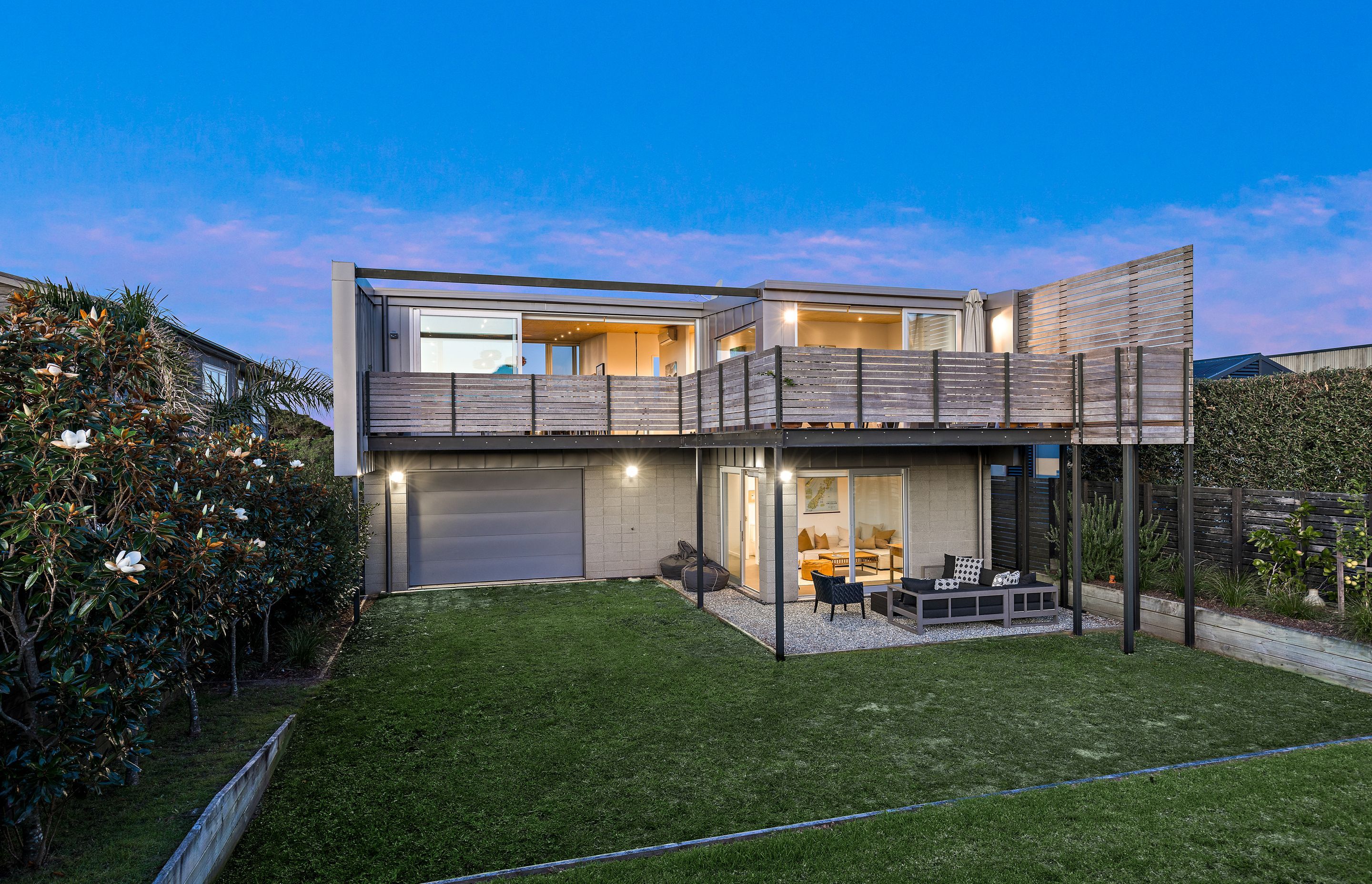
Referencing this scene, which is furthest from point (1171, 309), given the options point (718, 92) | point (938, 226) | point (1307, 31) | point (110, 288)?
point (938, 226)

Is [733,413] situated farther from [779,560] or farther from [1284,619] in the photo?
[1284,619]

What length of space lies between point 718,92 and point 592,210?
27.8 meters

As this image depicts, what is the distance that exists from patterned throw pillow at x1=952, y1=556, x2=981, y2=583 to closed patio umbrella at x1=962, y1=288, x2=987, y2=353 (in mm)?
4264

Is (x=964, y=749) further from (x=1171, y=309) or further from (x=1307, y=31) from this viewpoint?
(x=1307, y=31)

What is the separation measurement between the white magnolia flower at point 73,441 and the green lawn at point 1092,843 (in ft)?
11.6

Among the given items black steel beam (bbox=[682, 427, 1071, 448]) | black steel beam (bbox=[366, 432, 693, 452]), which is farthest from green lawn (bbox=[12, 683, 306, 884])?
black steel beam (bbox=[682, 427, 1071, 448])

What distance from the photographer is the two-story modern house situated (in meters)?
10.2

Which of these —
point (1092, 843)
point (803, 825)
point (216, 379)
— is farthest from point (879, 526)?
point (216, 379)

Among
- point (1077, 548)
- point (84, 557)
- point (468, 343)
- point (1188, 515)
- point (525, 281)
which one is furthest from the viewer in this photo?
point (468, 343)

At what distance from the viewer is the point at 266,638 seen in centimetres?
876

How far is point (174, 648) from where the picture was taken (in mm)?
4812

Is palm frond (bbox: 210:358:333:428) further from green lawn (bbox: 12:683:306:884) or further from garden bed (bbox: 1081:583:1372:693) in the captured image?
garden bed (bbox: 1081:583:1372:693)

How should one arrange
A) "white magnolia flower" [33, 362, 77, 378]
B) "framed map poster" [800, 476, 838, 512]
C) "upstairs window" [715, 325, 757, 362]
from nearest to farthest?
"white magnolia flower" [33, 362, 77, 378] → "framed map poster" [800, 476, 838, 512] → "upstairs window" [715, 325, 757, 362]

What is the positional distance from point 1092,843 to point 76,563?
6.12 meters
